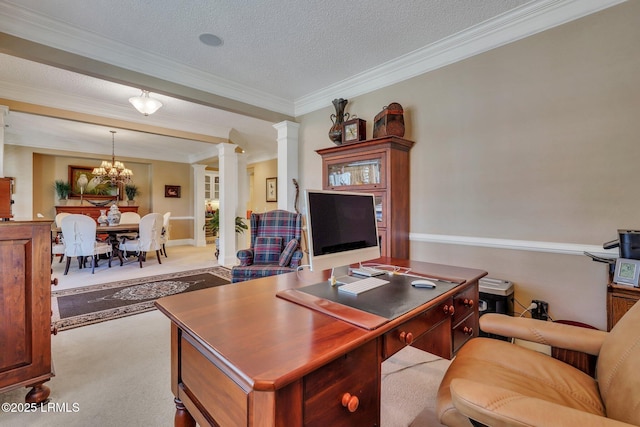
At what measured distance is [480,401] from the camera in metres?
0.74

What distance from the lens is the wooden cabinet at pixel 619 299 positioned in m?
1.46

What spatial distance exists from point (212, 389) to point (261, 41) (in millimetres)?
2666

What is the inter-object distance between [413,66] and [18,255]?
10.9 ft

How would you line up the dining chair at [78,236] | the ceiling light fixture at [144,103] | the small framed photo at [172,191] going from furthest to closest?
the small framed photo at [172,191] < the dining chair at [78,236] < the ceiling light fixture at [144,103]

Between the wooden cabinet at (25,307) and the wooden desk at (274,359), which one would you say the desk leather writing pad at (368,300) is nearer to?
the wooden desk at (274,359)

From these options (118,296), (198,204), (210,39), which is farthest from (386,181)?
(198,204)

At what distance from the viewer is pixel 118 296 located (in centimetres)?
355

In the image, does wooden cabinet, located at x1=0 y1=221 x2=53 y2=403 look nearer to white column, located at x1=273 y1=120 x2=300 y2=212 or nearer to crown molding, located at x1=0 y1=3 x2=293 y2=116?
crown molding, located at x1=0 y1=3 x2=293 y2=116

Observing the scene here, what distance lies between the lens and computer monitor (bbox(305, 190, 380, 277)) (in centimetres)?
129

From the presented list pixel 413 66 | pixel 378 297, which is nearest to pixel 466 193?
pixel 413 66

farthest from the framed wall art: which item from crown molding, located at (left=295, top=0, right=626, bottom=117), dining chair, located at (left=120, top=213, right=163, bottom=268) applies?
crown molding, located at (left=295, top=0, right=626, bottom=117)

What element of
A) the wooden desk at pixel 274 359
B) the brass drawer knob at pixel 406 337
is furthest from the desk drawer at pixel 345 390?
the brass drawer knob at pixel 406 337

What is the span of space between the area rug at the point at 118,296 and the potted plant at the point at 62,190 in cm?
411

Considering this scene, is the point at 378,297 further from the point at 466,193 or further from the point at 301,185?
the point at 301,185
